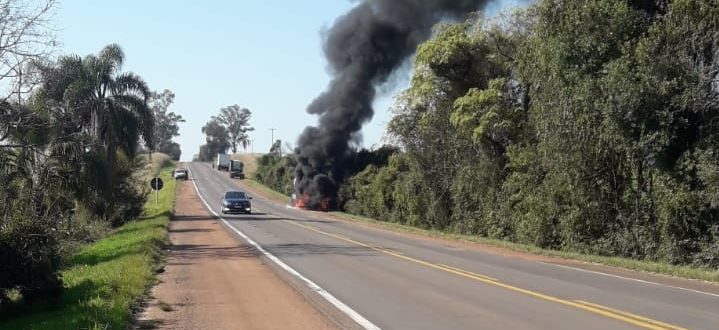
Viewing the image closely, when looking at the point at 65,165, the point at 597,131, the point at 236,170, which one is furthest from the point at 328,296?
the point at 236,170

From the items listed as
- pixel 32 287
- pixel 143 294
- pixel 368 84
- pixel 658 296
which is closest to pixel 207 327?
pixel 143 294

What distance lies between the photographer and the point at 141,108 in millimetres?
40750

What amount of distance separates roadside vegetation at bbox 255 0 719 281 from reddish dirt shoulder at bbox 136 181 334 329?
9241mm

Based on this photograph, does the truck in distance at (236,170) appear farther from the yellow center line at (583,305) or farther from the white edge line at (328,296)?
the yellow center line at (583,305)

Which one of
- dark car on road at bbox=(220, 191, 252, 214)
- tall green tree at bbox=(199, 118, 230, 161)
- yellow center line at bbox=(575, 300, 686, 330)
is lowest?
yellow center line at bbox=(575, 300, 686, 330)

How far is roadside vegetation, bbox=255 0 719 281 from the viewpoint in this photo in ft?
61.7

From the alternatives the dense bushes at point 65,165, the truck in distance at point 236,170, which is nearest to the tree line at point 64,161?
Answer: the dense bushes at point 65,165

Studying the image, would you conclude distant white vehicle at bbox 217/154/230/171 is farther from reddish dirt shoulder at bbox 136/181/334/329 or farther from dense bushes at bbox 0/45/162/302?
reddish dirt shoulder at bbox 136/181/334/329

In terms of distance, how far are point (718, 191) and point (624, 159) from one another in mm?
4016

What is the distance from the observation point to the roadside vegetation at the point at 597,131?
1880 cm

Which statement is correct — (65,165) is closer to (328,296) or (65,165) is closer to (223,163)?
(328,296)

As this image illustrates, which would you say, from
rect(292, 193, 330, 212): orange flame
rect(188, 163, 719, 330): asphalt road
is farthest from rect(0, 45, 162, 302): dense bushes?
rect(292, 193, 330, 212): orange flame

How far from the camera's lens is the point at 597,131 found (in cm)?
2139

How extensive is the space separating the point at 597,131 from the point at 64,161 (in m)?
21.2
